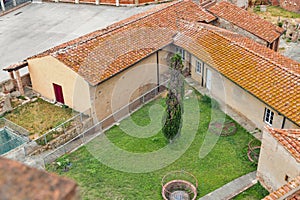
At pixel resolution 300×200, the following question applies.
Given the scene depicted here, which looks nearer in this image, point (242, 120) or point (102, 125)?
point (242, 120)

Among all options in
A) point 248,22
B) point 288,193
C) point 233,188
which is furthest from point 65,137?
point 248,22

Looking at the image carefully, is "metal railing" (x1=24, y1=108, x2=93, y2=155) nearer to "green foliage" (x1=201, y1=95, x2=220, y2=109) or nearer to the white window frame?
"green foliage" (x1=201, y1=95, x2=220, y2=109)

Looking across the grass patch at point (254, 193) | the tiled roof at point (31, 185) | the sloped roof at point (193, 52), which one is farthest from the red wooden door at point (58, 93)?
the tiled roof at point (31, 185)

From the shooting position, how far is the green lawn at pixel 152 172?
66.9 ft

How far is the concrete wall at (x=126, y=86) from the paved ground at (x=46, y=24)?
525 inches

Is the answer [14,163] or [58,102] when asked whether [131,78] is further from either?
[14,163]

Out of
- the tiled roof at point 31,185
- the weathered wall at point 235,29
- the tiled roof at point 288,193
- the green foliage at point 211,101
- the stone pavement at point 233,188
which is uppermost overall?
the tiled roof at point 31,185

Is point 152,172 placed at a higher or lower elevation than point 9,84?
lower

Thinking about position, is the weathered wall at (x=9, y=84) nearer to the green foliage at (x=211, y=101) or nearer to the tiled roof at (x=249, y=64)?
the tiled roof at (x=249, y=64)

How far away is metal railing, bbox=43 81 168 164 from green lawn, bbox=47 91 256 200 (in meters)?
0.56

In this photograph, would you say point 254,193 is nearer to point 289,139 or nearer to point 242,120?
point 289,139

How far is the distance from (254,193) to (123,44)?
13440 millimetres

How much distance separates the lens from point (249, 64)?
25203 millimetres

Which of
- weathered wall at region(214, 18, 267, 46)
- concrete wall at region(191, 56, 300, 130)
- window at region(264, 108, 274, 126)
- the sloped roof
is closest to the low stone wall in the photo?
the sloped roof
